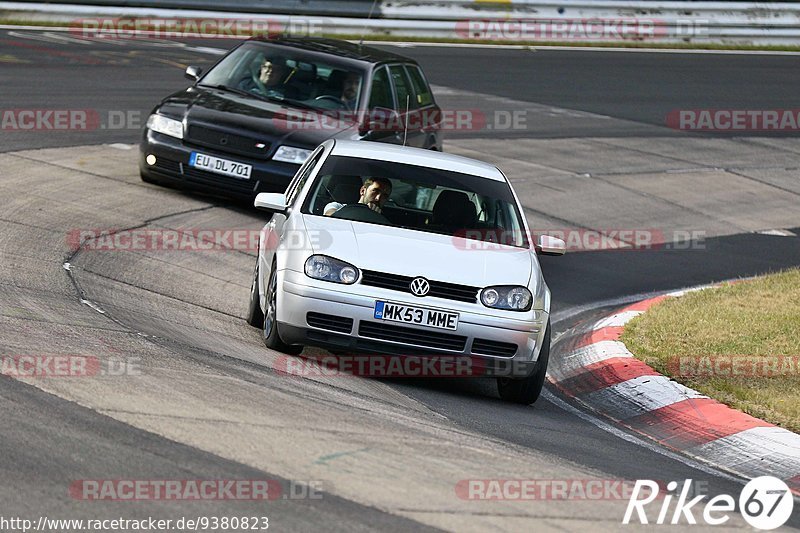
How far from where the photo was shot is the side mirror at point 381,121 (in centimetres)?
1341

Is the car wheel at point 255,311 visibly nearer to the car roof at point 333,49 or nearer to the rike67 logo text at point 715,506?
A: the rike67 logo text at point 715,506

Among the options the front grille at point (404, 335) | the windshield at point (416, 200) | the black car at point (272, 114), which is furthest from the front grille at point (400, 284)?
the black car at point (272, 114)

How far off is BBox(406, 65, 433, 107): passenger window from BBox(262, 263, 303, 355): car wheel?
22.0 ft

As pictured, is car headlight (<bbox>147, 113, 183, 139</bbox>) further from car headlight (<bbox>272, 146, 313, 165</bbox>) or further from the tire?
car headlight (<bbox>272, 146, 313, 165</bbox>)

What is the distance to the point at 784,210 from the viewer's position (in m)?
17.0

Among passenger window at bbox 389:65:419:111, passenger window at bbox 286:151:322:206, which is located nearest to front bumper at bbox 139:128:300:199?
passenger window at bbox 389:65:419:111

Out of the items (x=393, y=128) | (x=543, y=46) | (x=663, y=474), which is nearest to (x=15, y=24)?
(x=543, y=46)

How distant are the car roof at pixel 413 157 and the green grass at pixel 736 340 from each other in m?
1.72

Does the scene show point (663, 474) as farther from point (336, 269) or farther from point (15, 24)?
point (15, 24)

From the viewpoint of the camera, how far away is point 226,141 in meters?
12.8

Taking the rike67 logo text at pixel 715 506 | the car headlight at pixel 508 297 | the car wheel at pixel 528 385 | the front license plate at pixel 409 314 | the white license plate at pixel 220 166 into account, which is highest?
the car headlight at pixel 508 297

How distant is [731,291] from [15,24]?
1768cm

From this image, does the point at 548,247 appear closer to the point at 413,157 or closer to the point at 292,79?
the point at 413,157

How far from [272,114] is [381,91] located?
54.7 inches
